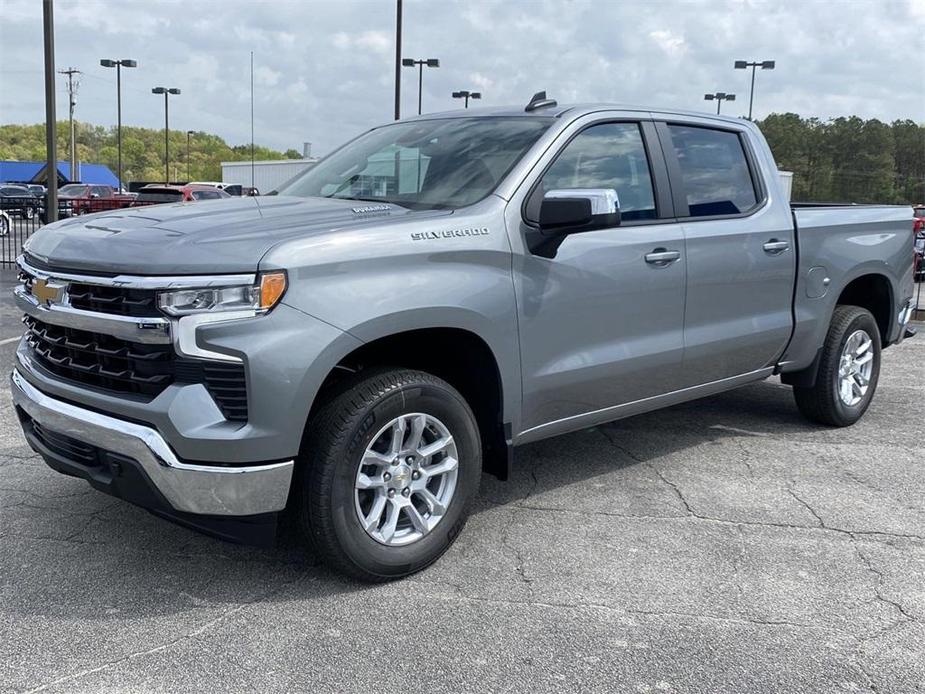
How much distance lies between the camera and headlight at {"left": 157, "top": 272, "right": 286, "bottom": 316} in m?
3.06

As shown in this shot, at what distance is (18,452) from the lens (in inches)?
202

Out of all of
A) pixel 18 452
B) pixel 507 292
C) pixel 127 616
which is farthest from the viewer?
pixel 18 452

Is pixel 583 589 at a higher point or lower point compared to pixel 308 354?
lower

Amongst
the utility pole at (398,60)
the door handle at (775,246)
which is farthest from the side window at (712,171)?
the utility pole at (398,60)

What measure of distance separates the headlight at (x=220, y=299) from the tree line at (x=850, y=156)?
6828 cm

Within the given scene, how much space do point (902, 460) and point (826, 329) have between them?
0.89m

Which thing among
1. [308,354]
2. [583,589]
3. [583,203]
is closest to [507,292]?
[583,203]

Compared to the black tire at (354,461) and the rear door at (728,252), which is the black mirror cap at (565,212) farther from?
the rear door at (728,252)

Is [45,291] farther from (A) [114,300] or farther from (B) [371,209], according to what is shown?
(B) [371,209]

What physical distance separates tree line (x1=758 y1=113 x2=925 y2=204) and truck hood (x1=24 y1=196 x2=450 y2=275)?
6755cm

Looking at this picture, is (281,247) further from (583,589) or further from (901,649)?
(901,649)

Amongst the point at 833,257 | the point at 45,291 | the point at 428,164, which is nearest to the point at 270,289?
the point at 45,291

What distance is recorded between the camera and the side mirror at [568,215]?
375 centimetres

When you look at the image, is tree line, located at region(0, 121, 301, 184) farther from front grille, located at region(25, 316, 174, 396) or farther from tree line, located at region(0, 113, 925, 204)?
front grille, located at region(25, 316, 174, 396)
